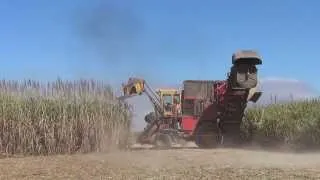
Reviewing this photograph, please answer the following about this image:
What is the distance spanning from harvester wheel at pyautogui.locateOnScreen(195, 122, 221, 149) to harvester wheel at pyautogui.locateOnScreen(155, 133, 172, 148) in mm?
1250

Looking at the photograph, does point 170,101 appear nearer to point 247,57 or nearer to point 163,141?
point 163,141

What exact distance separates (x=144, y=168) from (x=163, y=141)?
11642 millimetres

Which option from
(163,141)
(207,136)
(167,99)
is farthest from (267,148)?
(167,99)

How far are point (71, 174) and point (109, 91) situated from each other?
28.5ft

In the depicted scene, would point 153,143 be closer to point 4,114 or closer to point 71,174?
point 4,114

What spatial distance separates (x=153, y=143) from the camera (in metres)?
27.8

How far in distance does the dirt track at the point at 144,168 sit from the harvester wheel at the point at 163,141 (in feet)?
25.1

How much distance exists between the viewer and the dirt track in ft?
45.3

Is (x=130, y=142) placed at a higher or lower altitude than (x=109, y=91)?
lower

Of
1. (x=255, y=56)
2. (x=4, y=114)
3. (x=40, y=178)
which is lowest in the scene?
(x=40, y=178)

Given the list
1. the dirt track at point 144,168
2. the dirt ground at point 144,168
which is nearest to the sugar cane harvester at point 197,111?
the dirt track at point 144,168

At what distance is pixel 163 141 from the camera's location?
27.2 meters

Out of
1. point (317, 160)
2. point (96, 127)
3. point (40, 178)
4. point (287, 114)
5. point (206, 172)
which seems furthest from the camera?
point (287, 114)

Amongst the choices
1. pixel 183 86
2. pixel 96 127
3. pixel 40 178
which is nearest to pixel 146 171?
pixel 40 178
